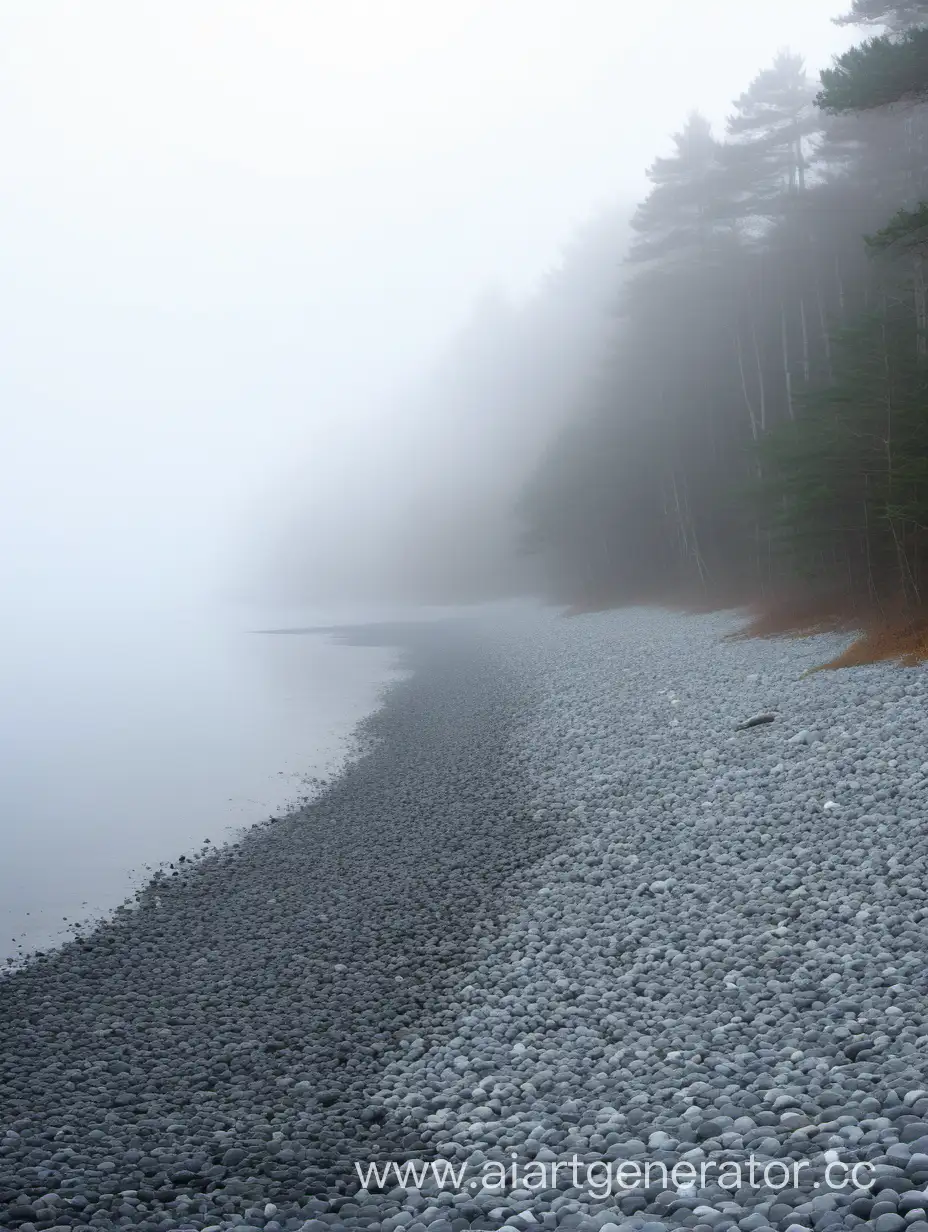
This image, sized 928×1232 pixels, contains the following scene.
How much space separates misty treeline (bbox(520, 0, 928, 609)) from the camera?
20.0 m

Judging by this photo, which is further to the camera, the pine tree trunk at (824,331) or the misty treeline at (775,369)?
the pine tree trunk at (824,331)

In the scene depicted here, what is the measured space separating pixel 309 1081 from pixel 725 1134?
3398mm

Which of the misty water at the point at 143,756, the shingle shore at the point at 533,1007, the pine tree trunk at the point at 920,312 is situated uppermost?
the pine tree trunk at the point at 920,312

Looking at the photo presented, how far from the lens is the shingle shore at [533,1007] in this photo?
5.61 metres

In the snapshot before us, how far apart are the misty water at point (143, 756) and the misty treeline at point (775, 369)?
44.9 ft

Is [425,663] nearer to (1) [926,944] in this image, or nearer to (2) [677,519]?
(2) [677,519]

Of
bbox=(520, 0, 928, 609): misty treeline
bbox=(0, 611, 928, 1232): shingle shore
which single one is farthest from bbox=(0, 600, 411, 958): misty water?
bbox=(520, 0, 928, 609): misty treeline

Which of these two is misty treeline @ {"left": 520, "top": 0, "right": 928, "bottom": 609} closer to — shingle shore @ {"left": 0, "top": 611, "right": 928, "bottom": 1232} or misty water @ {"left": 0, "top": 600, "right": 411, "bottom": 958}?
shingle shore @ {"left": 0, "top": 611, "right": 928, "bottom": 1232}

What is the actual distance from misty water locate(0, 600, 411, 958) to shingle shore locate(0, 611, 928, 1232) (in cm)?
200

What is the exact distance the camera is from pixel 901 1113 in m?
5.32

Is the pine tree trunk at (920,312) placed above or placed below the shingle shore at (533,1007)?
above

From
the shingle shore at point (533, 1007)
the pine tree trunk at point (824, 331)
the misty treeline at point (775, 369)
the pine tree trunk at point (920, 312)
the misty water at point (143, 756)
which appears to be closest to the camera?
the shingle shore at point (533, 1007)

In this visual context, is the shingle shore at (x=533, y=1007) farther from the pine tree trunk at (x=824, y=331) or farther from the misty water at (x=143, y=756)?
the pine tree trunk at (x=824, y=331)

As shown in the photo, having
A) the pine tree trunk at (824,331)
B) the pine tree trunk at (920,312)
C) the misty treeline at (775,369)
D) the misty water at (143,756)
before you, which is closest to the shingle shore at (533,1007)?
the misty water at (143,756)
